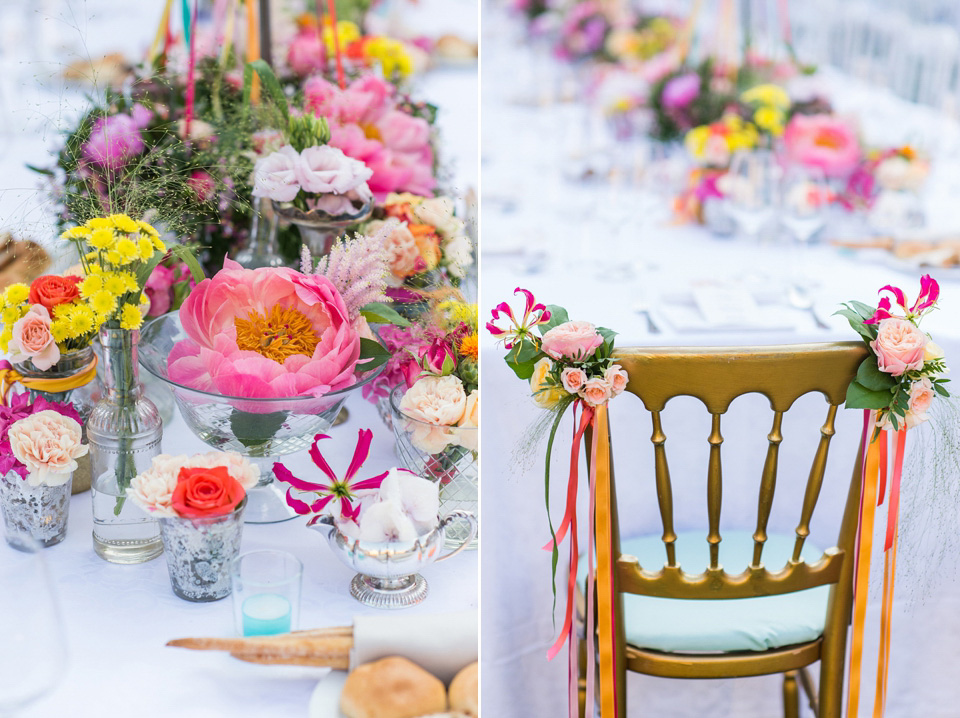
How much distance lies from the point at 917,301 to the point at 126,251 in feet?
2.48

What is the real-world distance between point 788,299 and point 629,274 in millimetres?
266

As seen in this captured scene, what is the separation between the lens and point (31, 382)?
36.5 inches

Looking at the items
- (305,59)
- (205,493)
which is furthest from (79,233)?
(305,59)

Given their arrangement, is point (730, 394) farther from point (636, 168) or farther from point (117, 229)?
point (636, 168)

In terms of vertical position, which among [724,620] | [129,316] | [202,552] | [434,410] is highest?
[129,316]

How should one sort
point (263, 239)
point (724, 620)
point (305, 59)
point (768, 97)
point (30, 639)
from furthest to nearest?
point (768, 97) → point (305, 59) → point (263, 239) → point (724, 620) → point (30, 639)

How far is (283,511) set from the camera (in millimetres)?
944

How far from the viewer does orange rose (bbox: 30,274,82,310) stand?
35.1 inches

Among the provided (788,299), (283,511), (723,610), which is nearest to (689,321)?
(788,299)

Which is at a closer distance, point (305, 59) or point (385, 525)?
point (385, 525)

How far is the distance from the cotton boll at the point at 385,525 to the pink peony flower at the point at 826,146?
1.48m

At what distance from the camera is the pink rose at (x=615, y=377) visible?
884 millimetres

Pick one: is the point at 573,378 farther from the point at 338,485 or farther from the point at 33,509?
the point at 33,509

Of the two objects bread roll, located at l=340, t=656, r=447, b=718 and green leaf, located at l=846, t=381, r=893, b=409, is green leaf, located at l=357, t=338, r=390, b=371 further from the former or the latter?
green leaf, located at l=846, t=381, r=893, b=409
